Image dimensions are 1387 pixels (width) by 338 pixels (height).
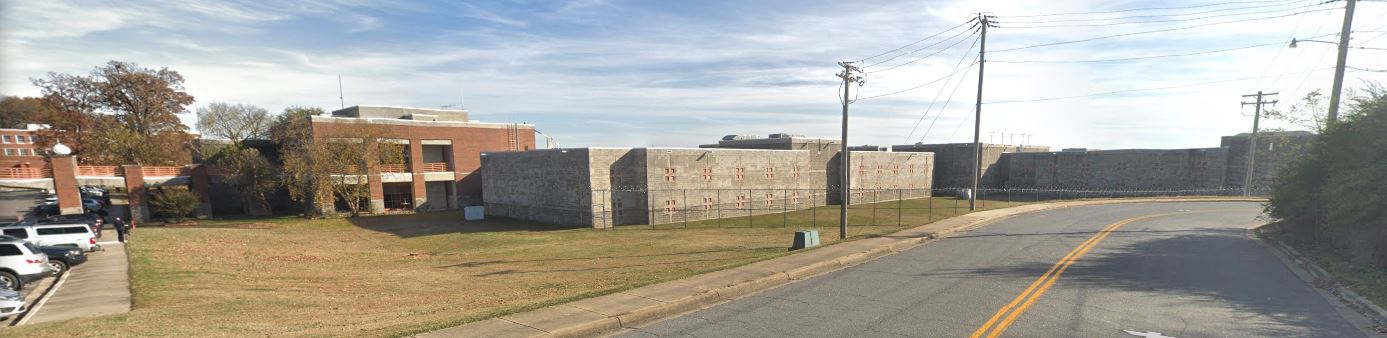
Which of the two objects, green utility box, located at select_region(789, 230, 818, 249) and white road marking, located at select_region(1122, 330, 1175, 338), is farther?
green utility box, located at select_region(789, 230, 818, 249)

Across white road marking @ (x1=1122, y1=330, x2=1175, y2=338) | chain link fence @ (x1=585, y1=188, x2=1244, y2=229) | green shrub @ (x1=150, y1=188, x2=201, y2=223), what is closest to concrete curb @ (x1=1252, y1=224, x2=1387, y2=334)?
white road marking @ (x1=1122, y1=330, x2=1175, y2=338)

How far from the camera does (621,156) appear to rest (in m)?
36.0

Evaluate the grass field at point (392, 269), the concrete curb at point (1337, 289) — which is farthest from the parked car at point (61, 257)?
the concrete curb at point (1337, 289)

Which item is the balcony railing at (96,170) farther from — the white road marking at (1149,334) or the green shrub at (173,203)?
the white road marking at (1149,334)

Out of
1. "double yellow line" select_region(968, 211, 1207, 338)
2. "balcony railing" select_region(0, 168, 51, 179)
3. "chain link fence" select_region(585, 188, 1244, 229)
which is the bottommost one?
"chain link fence" select_region(585, 188, 1244, 229)

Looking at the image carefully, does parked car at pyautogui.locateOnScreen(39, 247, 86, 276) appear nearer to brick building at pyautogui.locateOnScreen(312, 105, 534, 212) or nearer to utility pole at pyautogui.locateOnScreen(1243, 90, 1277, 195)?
brick building at pyautogui.locateOnScreen(312, 105, 534, 212)

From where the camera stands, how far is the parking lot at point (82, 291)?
13211mm

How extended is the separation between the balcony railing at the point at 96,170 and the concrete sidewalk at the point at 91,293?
27457mm

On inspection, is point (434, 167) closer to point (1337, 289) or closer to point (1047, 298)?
point (1047, 298)

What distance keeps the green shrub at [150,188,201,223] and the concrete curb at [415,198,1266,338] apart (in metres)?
46.8

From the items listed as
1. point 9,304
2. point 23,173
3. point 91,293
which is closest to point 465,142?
point 23,173

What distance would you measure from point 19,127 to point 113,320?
340 ft

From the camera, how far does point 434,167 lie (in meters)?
52.9

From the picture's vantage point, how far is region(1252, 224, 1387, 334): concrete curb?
1084 centimetres
